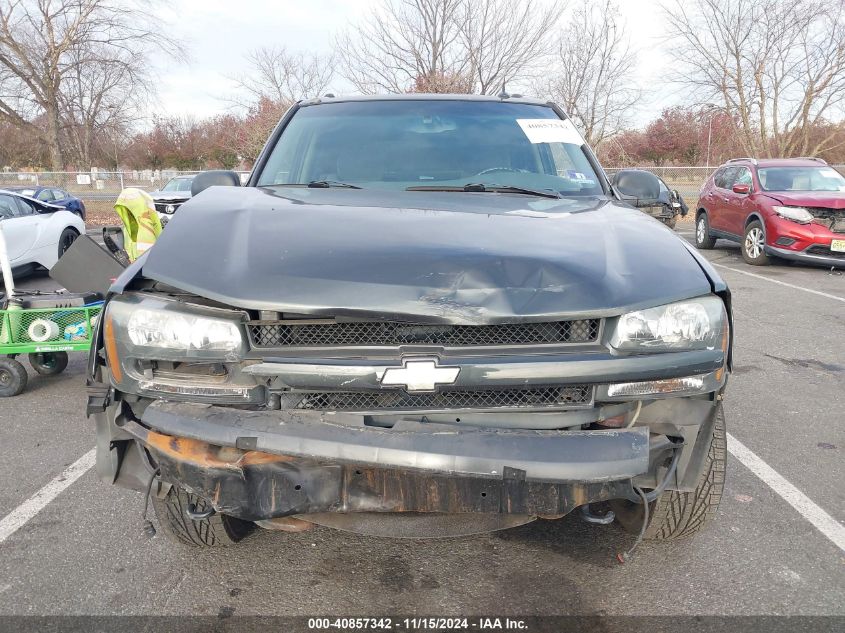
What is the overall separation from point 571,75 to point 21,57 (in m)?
20.3

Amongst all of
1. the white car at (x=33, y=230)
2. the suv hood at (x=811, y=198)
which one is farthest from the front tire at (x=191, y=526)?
the suv hood at (x=811, y=198)

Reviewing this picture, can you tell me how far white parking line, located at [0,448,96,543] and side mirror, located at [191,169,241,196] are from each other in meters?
1.56

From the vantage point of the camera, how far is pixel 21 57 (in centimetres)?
2541

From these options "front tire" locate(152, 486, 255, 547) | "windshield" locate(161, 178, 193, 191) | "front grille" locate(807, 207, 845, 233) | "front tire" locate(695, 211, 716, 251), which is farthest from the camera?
"windshield" locate(161, 178, 193, 191)

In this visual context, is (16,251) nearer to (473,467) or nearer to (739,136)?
(473,467)

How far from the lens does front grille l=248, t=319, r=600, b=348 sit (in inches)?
78.5

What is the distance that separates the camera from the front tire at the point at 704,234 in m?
13.1

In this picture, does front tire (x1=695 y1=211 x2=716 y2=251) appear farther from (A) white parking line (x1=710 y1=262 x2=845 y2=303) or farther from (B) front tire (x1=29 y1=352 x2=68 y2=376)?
(B) front tire (x1=29 y1=352 x2=68 y2=376)

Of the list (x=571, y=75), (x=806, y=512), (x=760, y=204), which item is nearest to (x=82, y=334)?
(x=806, y=512)

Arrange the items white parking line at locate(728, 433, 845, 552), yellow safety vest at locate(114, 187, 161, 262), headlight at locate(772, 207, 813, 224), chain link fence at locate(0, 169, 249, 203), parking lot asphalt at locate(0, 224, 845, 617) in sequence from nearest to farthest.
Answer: parking lot asphalt at locate(0, 224, 845, 617) → white parking line at locate(728, 433, 845, 552) → yellow safety vest at locate(114, 187, 161, 262) → headlight at locate(772, 207, 813, 224) → chain link fence at locate(0, 169, 249, 203)

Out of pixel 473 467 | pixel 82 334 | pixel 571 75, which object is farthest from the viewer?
pixel 571 75

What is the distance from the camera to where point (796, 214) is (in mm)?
10195

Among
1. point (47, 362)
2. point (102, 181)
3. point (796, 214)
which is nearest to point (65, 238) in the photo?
point (47, 362)

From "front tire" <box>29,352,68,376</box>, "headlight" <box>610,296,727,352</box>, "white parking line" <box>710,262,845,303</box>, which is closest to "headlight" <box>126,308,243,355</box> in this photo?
"headlight" <box>610,296,727,352</box>
